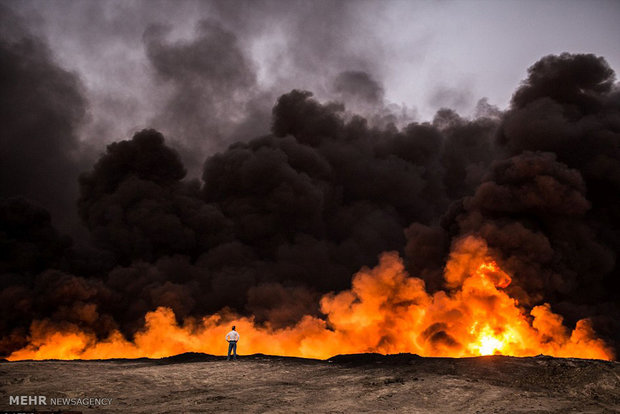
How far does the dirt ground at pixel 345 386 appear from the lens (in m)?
Result: 16.2

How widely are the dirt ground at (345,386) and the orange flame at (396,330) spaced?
1371 cm

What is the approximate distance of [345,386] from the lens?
766 inches

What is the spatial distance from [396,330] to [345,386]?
2321cm

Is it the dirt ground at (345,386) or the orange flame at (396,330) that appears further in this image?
the orange flame at (396,330)

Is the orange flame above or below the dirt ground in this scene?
above

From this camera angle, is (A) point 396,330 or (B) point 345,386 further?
(A) point 396,330

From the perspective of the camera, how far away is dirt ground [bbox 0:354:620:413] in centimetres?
1617

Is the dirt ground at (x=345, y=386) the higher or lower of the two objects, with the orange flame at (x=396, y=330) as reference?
lower

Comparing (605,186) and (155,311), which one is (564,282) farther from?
(155,311)

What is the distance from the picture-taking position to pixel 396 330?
41.5m

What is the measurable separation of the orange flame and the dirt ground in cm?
1371

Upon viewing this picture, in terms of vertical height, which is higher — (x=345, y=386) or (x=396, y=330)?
(x=396, y=330)

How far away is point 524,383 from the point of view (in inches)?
761

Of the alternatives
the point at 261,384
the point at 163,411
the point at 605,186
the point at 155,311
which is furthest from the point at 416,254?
the point at 163,411
